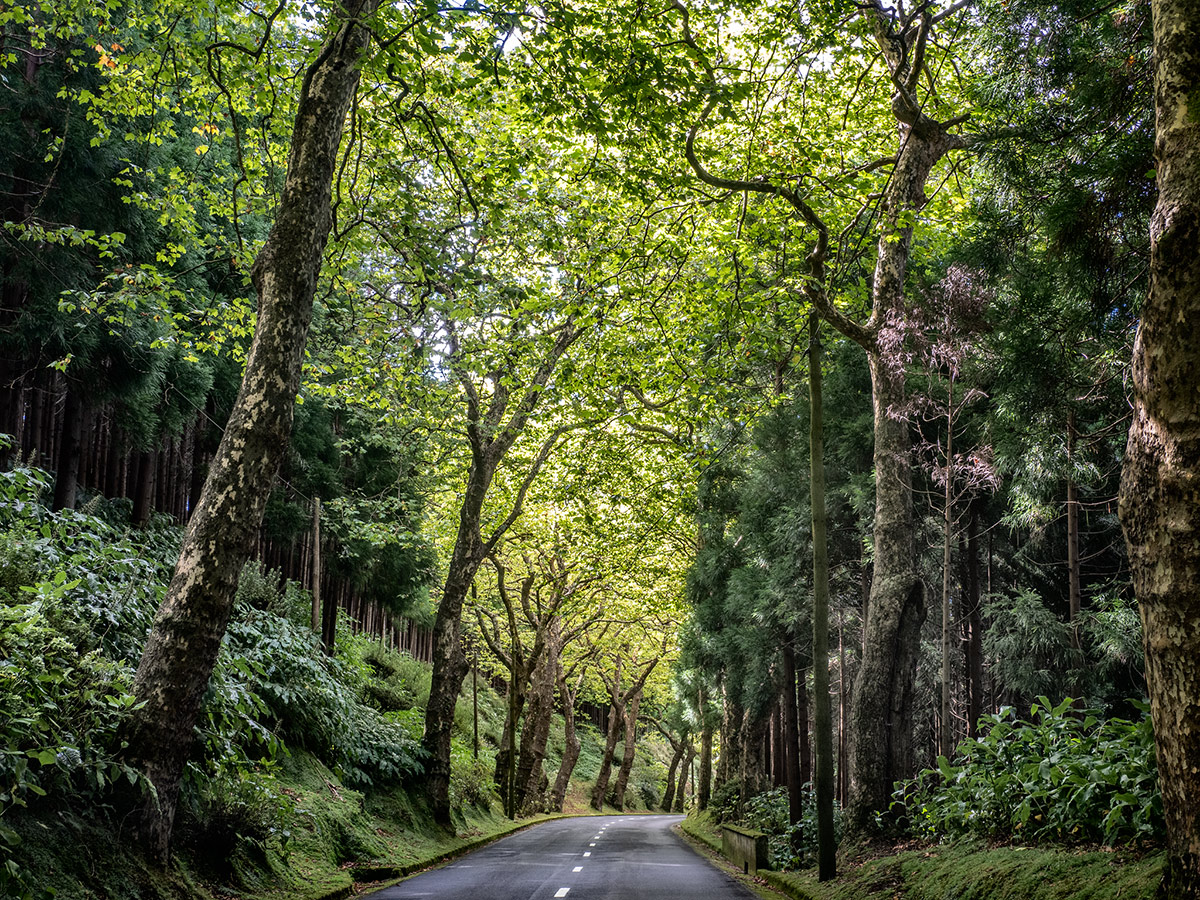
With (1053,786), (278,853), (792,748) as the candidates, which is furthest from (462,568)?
(1053,786)

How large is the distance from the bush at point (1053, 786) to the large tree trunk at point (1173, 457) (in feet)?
8.26

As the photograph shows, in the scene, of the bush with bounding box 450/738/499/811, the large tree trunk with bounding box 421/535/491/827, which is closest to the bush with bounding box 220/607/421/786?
the large tree trunk with bounding box 421/535/491/827

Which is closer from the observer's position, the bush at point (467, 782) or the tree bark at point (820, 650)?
the tree bark at point (820, 650)

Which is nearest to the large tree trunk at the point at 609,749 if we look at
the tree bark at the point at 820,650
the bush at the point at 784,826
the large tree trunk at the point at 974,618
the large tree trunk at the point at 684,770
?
the large tree trunk at the point at 684,770

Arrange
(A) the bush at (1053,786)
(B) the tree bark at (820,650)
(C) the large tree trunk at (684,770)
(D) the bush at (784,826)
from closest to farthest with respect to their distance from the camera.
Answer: (A) the bush at (1053,786)
(B) the tree bark at (820,650)
(D) the bush at (784,826)
(C) the large tree trunk at (684,770)

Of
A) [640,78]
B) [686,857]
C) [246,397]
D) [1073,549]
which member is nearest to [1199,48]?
[640,78]

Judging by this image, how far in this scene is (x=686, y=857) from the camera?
16.9 m

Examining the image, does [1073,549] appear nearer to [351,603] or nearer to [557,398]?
[557,398]

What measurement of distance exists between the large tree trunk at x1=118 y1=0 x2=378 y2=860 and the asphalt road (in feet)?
12.1

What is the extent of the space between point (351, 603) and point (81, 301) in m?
17.3

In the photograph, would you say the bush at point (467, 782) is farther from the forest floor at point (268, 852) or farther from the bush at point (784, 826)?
the bush at point (784, 826)

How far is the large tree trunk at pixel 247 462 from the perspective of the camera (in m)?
6.77

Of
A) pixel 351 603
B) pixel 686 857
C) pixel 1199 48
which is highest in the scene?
pixel 1199 48

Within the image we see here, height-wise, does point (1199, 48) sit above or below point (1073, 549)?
above
